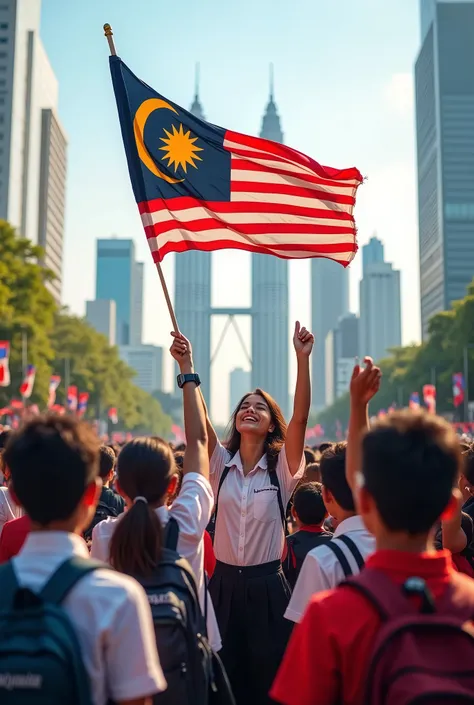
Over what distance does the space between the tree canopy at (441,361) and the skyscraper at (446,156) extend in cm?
4253

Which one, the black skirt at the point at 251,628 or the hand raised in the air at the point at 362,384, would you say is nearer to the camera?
the hand raised in the air at the point at 362,384

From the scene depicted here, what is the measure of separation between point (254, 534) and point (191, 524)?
50.6 inches

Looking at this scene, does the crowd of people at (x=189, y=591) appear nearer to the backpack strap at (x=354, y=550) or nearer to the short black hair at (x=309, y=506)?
the backpack strap at (x=354, y=550)

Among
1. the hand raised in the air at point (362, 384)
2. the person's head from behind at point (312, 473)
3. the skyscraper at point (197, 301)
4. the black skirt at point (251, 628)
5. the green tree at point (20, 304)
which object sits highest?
the skyscraper at point (197, 301)

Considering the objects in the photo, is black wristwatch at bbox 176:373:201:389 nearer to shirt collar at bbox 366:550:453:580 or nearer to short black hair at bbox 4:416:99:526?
short black hair at bbox 4:416:99:526

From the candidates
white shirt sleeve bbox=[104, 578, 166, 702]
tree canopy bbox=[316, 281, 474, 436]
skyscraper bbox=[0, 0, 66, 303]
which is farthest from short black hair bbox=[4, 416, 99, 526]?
skyscraper bbox=[0, 0, 66, 303]

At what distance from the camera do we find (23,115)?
3750 inches

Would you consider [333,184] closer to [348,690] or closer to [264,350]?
[348,690]

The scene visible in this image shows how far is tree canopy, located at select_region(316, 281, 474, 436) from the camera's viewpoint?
48688mm

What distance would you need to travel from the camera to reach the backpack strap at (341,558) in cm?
293

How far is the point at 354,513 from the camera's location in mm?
3305

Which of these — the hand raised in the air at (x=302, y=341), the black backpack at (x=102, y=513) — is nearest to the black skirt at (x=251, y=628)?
the hand raised in the air at (x=302, y=341)

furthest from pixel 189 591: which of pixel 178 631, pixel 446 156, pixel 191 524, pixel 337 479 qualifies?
pixel 446 156

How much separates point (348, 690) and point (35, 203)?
10329 cm
